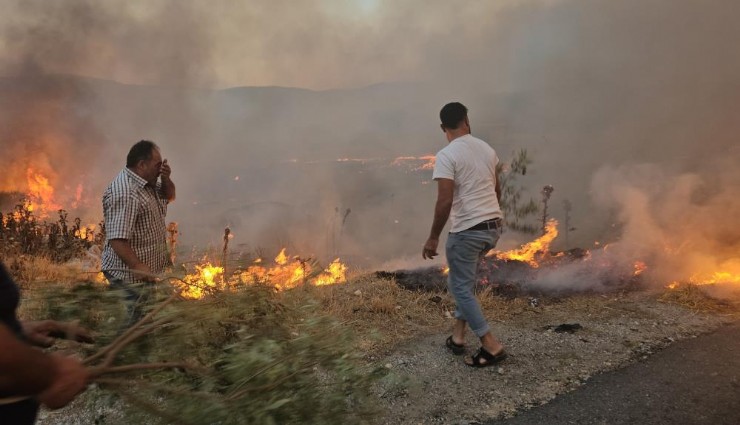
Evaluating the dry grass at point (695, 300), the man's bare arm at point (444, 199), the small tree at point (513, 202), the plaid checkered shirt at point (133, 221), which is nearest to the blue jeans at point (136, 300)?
the plaid checkered shirt at point (133, 221)

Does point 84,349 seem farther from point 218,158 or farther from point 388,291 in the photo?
point 218,158

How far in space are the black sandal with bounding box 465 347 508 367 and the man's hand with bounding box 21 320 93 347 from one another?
2638 mm

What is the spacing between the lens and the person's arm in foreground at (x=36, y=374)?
1002mm

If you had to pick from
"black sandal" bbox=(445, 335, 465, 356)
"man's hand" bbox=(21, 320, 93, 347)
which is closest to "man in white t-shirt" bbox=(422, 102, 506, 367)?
"black sandal" bbox=(445, 335, 465, 356)

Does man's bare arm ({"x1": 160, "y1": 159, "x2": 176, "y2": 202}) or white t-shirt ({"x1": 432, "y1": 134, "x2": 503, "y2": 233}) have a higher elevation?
man's bare arm ({"x1": 160, "y1": 159, "x2": 176, "y2": 202})

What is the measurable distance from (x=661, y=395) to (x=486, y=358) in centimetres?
113

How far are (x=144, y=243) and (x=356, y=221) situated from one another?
9395 millimetres

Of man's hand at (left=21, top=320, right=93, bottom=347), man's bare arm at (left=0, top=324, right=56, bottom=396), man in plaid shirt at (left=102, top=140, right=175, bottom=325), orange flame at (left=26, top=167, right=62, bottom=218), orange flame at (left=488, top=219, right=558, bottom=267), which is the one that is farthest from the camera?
orange flame at (left=26, top=167, right=62, bottom=218)

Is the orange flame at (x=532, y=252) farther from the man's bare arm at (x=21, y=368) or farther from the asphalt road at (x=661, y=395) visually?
the man's bare arm at (x=21, y=368)

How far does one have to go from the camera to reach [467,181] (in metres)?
3.42

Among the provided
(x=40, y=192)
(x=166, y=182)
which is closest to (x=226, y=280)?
(x=166, y=182)

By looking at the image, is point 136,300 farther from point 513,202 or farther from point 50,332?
point 513,202

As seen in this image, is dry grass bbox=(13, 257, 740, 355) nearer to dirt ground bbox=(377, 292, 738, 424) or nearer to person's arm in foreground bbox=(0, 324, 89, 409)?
dirt ground bbox=(377, 292, 738, 424)

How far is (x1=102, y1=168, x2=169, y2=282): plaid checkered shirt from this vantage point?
272 cm
